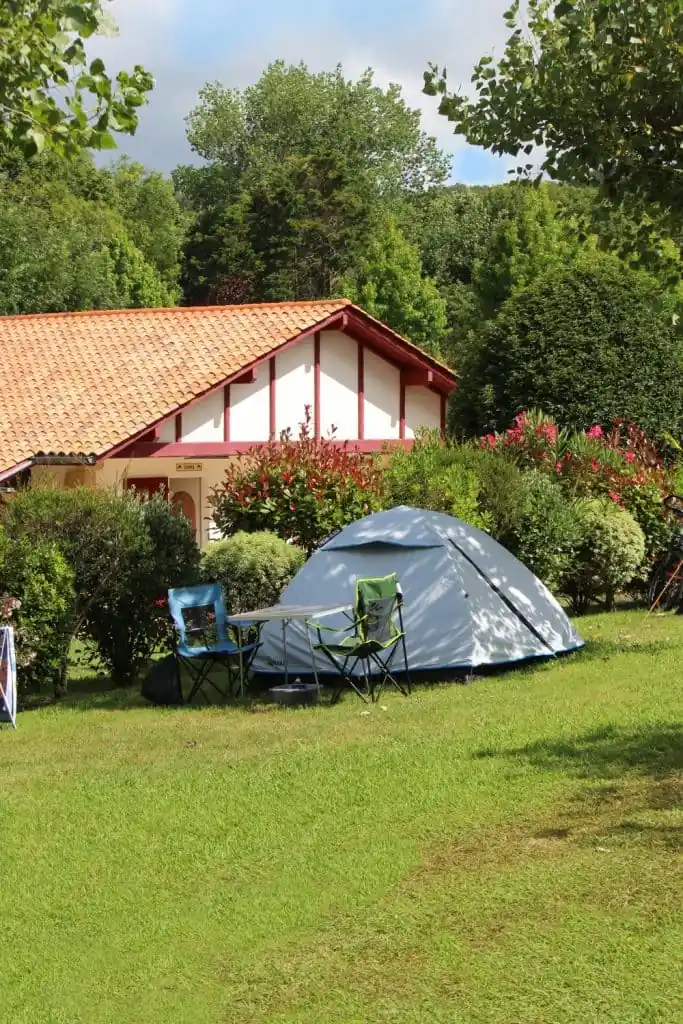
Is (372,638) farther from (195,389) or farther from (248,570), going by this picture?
(195,389)

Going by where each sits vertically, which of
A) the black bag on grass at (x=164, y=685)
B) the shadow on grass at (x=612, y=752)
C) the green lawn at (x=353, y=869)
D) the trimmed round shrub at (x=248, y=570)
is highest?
the trimmed round shrub at (x=248, y=570)

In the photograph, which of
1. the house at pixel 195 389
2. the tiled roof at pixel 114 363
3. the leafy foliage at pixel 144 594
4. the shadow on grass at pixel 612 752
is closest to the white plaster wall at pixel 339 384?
the house at pixel 195 389

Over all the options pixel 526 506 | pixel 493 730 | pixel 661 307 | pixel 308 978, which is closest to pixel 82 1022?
pixel 308 978

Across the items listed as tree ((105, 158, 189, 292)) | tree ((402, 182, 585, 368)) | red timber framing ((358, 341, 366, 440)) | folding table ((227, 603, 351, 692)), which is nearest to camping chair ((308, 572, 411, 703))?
folding table ((227, 603, 351, 692))

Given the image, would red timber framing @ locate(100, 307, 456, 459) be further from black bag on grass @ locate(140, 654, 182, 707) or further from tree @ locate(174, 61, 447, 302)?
tree @ locate(174, 61, 447, 302)

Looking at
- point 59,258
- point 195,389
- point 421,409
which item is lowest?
point 195,389

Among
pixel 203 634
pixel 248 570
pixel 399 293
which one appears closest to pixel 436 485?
pixel 248 570

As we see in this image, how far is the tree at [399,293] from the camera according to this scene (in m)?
48.4

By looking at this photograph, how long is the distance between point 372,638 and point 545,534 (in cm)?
490

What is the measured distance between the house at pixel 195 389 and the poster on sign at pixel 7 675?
12.7 m

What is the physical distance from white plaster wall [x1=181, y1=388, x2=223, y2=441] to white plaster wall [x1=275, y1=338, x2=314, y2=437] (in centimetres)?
127

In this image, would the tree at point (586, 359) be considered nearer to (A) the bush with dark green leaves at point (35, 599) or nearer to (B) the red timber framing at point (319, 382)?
(B) the red timber framing at point (319, 382)

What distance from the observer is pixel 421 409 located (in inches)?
1139

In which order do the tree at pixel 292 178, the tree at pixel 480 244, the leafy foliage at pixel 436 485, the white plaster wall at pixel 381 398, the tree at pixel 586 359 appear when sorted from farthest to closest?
the tree at pixel 292 178, the tree at pixel 480 244, the white plaster wall at pixel 381 398, the tree at pixel 586 359, the leafy foliage at pixel 436 485
